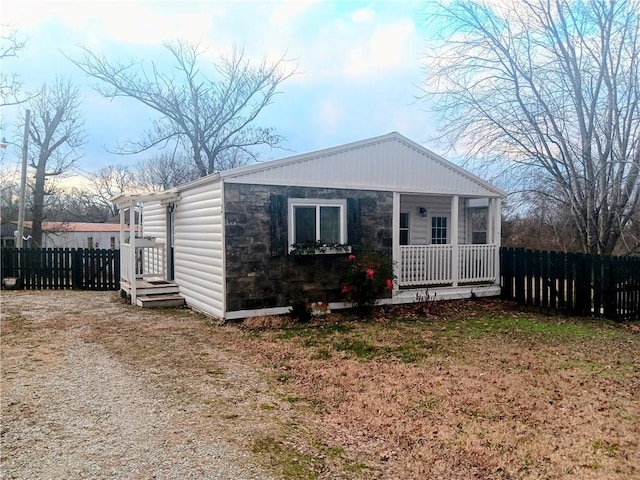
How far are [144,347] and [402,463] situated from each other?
15.1ft

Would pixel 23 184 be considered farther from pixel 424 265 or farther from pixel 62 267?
pixel 424 265

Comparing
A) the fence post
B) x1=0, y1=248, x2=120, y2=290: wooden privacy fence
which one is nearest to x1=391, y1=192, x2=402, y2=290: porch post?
x1=0, y1=248, x2=120, y2=290: wooden privacy fence

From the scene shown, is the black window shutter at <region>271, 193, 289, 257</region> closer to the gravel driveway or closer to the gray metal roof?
the gray metal roof

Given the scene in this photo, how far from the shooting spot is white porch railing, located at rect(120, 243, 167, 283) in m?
11.3

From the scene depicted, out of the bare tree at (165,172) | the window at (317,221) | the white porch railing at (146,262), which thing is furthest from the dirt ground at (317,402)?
→ the bare tree at (165,172)

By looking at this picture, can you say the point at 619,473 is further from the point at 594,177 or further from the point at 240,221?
the point at 594,177

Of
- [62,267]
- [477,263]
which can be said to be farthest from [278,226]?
[62,267]

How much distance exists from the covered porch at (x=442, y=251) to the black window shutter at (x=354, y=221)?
101 cm

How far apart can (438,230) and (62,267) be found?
11.9 metres

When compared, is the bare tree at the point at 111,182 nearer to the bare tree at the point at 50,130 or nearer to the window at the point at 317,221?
the bare tree at the point at 50,130

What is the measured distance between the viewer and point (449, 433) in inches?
144

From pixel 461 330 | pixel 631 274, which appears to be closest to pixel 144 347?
pixel 461 330

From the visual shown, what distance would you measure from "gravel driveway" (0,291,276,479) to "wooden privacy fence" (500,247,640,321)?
26.0 ft

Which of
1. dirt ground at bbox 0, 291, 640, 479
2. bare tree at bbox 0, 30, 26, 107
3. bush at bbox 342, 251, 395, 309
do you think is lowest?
dirt ground at bbox 0, 291, 640, 479
